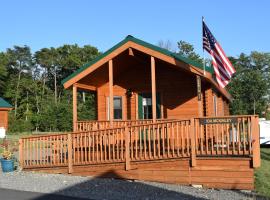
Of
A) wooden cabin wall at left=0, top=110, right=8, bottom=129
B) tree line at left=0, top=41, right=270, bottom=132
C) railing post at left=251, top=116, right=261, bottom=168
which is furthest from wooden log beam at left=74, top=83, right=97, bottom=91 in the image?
tree line at left=0, top=41, right=270, bottom=132

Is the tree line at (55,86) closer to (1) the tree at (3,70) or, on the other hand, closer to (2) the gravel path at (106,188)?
(1) the tree at (3,70)

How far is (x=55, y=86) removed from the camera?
231 ft

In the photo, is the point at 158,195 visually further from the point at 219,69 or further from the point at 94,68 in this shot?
the point at 94,68

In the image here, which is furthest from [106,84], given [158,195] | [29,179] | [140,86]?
[158,195]

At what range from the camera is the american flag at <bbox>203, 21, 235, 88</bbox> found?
11.9 metres

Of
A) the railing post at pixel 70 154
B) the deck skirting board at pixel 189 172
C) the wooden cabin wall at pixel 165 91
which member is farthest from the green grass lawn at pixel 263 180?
the railing post at pixel 70 154

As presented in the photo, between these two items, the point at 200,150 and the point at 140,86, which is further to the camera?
the point at 140,86

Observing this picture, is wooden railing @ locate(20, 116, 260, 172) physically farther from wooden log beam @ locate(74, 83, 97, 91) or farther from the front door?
the front door

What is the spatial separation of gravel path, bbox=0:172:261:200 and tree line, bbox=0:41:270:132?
3608cm

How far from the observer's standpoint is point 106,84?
17.4 metres

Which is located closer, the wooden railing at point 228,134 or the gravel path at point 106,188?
the gravel path at point 106,188

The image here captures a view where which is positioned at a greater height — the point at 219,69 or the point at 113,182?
the point at 219,69

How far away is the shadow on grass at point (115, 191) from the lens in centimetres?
957

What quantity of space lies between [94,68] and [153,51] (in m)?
2.57
